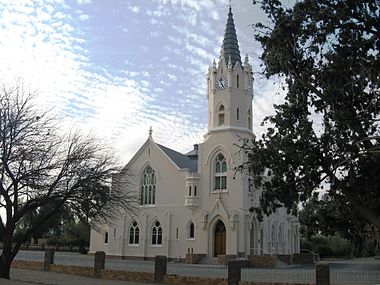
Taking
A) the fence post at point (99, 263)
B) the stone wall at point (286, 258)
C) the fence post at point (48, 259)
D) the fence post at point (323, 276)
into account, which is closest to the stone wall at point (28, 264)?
the fence post at point (48, 259)

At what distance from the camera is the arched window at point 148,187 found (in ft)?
156

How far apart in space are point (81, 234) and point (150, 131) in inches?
746

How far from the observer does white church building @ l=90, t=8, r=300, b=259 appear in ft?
142

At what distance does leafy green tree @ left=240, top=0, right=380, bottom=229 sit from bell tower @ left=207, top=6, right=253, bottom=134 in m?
25.2

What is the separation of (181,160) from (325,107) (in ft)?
105

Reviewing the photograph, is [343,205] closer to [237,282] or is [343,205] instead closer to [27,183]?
[237,282]

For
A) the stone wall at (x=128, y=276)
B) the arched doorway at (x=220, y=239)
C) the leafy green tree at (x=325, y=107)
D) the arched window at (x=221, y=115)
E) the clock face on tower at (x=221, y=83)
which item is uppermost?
the clock face on tower at (x=221, y=83)

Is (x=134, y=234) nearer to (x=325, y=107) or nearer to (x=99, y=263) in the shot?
(x=99, y=263)

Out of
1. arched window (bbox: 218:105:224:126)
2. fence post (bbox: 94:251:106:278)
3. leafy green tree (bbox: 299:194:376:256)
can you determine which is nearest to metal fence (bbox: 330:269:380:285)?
leafy green tree (bbox: 299:194:376:256)

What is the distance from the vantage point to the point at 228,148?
44.1 meters

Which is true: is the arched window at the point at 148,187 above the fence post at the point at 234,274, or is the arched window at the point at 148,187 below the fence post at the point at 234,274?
above

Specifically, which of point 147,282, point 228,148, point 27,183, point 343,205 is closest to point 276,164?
point 343,205

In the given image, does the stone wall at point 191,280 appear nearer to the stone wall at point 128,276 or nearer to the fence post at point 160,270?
the fence post at point 160,270

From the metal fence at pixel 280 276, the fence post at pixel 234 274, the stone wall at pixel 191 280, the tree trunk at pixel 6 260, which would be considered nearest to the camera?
the metal fence at pixel 280 276
